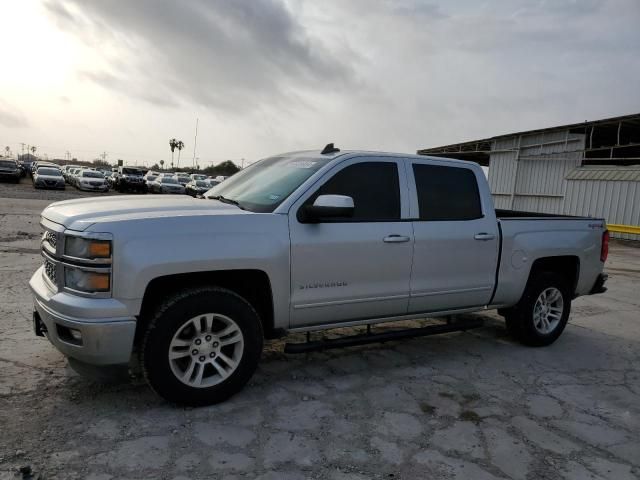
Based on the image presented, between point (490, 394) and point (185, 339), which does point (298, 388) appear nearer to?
point (185, 339)

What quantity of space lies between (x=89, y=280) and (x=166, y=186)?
31071mm

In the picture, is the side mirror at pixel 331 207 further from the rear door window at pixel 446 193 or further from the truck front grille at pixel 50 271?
the truck front grille at pixel 50 271

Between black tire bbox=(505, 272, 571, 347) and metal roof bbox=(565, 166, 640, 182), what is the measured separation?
15.5 m

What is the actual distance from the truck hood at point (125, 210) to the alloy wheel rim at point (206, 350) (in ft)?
2.58

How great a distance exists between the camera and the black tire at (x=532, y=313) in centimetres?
525

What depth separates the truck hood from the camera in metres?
3.31

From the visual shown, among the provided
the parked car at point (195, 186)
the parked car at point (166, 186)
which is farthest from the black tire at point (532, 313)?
the parked car at point (166, 186)

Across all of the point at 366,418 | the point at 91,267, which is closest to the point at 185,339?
the point at 91,267

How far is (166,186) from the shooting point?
108 feet

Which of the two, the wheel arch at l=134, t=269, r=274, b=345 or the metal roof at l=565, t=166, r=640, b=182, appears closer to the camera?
the wheel arch at l=134, t=269, r=274, b=345

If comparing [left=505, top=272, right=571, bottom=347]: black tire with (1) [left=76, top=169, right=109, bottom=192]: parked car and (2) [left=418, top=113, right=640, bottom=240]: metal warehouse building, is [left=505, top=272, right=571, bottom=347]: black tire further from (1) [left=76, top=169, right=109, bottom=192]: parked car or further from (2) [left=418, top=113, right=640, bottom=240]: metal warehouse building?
(1) [left=76, top=169, right=109, bottom=192]: parked car

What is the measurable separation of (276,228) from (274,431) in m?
1.41

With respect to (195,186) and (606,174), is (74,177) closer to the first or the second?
(195,186)

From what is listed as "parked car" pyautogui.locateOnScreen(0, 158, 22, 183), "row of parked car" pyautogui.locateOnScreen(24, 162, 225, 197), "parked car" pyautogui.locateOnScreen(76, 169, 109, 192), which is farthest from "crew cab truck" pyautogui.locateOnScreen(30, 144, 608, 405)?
"parked car" pyautogui.locateOnScreen(0, 158, 22, 183)
